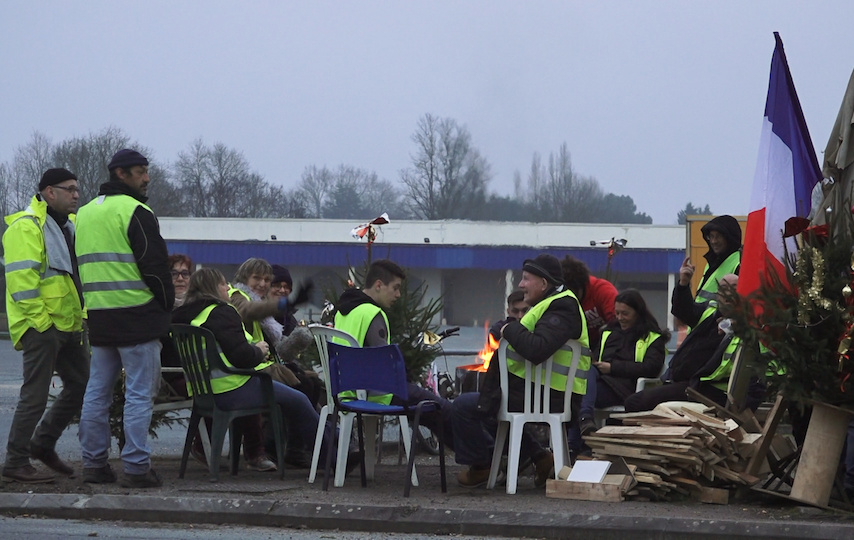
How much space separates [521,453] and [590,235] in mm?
49260

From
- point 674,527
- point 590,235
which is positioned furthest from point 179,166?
point 674,527

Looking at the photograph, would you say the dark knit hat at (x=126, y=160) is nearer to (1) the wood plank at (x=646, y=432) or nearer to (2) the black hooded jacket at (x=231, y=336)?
(2) the black hooded jacket at (x=231, y=336)

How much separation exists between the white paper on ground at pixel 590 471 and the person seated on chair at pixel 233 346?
2.01 metres

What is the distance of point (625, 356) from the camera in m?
9.33

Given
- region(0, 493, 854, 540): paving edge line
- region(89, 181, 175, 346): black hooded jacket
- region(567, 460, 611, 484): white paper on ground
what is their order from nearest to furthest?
region(0, 493, 854, 540): paving edge line < region(567, 460, 611, 484): white paper on ground < region(89, 181, 175, 346): black hooded jacket

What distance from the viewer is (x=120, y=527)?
21.5ft

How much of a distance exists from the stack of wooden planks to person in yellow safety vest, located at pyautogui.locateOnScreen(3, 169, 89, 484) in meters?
3.68

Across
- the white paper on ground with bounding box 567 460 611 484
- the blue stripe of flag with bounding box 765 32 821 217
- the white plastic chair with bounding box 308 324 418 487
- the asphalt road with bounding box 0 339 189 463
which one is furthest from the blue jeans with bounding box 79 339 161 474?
the blue stripe of flag with bounding box 765 32 821 217

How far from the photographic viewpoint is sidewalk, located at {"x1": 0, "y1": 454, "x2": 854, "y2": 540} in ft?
20.6

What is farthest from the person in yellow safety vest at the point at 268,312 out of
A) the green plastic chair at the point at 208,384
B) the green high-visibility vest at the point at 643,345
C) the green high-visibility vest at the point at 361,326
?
the green high-visibility vest at the point at 643,345

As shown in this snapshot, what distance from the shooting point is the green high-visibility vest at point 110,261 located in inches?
288

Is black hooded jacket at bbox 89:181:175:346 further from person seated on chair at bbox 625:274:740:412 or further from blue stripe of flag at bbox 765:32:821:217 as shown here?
blue stripe of flag at bbox 765:32:821:217

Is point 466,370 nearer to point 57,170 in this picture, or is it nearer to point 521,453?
point 521,453

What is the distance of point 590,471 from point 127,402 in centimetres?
309
